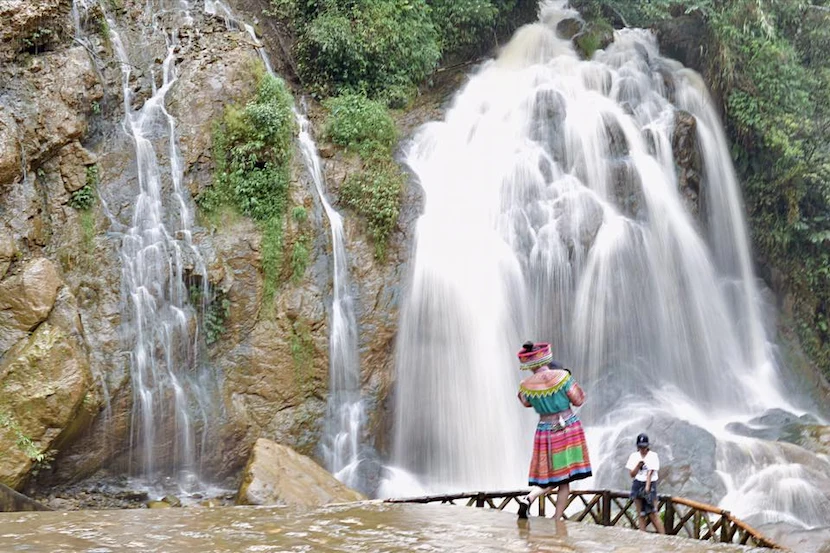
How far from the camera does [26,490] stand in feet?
33.8

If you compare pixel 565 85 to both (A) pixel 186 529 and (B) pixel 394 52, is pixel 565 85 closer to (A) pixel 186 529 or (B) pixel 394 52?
(B) pixel 394 52

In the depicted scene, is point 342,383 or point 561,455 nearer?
point 561,455

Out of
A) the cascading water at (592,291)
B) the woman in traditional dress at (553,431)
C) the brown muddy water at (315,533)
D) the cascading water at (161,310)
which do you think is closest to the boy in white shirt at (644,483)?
the brown muddy water at (315,533)

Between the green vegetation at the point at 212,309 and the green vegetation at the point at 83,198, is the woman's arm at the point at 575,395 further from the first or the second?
the green vegetation at the point at 83,198

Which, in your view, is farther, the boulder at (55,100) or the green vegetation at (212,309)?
the green vegetation at (212,309)

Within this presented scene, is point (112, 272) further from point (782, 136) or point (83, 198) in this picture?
point (782, 136)

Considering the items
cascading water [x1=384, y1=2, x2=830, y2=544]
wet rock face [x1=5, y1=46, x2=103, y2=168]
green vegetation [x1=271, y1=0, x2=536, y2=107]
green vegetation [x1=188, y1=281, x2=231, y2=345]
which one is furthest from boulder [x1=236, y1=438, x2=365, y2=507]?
green vegetation [x1=271, y1=0, x2=536, y2=107]

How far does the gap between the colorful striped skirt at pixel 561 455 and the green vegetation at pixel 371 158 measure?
7.41 meters

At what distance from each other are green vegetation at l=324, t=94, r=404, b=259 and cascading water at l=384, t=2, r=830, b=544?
744 mm

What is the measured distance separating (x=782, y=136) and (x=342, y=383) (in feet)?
37.7

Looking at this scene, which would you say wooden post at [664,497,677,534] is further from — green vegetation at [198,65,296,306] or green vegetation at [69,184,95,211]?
green vegetation at [69,184,95,211]

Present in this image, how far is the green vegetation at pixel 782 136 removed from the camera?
17641 mm

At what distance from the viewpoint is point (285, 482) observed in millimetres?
10312

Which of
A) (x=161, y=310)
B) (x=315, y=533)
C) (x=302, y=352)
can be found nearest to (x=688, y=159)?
(x=302, y=352)
